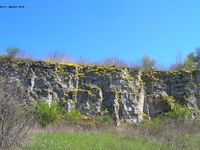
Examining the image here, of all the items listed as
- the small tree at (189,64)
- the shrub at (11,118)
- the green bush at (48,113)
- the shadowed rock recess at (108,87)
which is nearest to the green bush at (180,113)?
the shadowed rock recess at (108,87)

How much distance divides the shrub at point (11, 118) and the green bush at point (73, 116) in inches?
473

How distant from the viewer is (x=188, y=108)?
93.9 ft

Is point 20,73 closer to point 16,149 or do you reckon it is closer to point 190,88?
point 190,88

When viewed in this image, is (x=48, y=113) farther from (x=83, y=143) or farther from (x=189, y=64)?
(x=189, y=64)

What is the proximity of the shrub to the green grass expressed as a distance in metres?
0.54

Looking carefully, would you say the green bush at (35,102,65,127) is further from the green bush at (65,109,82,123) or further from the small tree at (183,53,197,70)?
the small tree at (183,53,197,70)

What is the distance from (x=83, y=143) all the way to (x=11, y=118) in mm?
2965

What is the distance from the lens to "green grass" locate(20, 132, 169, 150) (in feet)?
44.6

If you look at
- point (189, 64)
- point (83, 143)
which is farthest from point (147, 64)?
point (83, 143)

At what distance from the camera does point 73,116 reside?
84.4ft

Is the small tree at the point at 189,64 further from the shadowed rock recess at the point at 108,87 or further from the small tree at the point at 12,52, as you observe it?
the small tree at the point at 12,52

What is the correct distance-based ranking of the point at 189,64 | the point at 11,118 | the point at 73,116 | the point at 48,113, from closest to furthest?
1. the point at 11,118
2. the point at 48,113
3. the point at 73,116
4. the point at 189,64

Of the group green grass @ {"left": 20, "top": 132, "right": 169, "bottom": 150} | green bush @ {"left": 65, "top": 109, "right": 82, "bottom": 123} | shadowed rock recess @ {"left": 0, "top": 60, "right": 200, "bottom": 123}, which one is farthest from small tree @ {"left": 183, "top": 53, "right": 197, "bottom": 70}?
green grass @ {"left": 20, "top": 132, "right": 169, "bottom": 150}

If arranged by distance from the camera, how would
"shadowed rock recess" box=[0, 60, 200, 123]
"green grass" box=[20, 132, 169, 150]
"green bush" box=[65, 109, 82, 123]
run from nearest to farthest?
"green grass" box=[20, 132, 169, 150]
"green bush" box=[65, 109, 82, 123]
"shadowed rock recess" box=[0, 60, 200, 123]
